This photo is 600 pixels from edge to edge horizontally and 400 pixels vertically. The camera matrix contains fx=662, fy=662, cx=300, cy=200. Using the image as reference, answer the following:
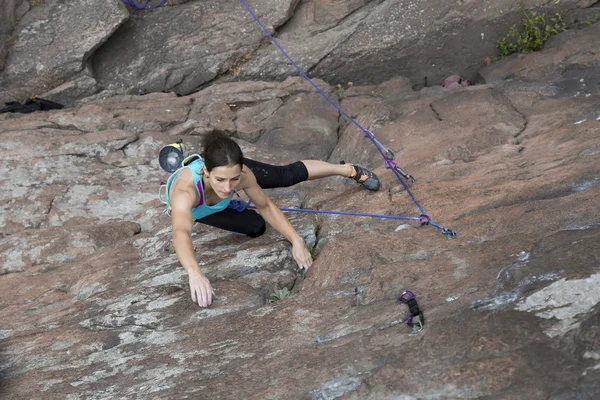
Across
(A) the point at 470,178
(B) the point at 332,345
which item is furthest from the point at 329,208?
(B) the point at 332,345

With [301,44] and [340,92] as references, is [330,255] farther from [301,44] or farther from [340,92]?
[301,44]

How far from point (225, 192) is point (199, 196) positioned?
1.56 ft

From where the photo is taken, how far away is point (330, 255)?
14.6ft

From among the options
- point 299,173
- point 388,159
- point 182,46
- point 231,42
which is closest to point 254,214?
point 299,173

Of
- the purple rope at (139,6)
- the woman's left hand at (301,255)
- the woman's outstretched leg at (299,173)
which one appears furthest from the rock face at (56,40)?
the woman's left hand at (301,255)

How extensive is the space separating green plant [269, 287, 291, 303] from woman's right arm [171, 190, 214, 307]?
0.43 m

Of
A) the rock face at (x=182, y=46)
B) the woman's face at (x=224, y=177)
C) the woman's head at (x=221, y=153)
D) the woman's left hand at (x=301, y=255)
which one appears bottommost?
the woman's left hand at (x=301, y=255)

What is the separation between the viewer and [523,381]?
8.51 ft

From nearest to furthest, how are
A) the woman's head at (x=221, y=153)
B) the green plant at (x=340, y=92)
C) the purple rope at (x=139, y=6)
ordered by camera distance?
the woman's head at (x=221, y=153) → the green plant at (x=340, y=92) → the purple rope at (x=139, y=6)

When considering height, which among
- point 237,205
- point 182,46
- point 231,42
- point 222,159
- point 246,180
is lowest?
point 237,205

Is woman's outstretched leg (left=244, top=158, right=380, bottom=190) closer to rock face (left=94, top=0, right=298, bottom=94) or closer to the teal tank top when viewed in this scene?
the teal tank top

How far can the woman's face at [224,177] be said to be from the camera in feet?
13.1

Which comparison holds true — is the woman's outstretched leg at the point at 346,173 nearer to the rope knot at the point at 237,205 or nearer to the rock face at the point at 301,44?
the rope knot at the point at 237,205

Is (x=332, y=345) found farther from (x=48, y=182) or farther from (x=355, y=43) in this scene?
(x=355, y=43)
